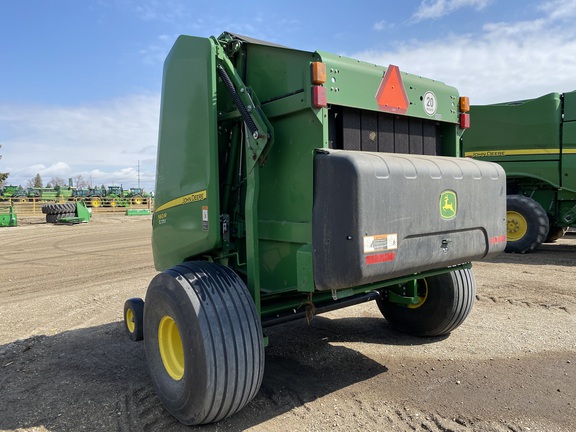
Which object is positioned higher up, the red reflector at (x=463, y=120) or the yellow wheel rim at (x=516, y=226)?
the red reflector at (x=463, y=120)

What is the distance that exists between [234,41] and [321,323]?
3109 mm

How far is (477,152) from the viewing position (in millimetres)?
10141

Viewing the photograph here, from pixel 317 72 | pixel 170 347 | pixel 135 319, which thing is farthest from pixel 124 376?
pixel 317 72

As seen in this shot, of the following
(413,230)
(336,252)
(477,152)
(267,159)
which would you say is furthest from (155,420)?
(477,152)

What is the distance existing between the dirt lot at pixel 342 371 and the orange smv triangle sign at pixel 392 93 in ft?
6.61

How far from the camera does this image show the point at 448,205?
2.91 m

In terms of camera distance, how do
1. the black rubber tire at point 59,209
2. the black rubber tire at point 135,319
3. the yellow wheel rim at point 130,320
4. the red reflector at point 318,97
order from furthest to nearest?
1. the black rubber tire at point 59,209
2. the yellow wheel rim at point 130,320
3. the black rubber tire at point 135,319
4. the red reflector at point 318,97

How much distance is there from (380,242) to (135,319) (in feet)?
7.22

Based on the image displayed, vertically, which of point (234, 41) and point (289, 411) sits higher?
point (234, 41)

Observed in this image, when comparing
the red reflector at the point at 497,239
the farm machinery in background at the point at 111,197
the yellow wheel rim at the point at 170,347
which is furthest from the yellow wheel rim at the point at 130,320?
the farm machinery in background at the point at 111,197

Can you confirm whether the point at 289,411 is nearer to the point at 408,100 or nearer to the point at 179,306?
the point at 179,306

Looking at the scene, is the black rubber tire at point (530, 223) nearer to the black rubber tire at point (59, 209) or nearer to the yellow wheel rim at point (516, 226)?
the yellow wheel rim at point (516, 226)

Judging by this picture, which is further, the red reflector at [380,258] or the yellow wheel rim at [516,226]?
the yellow wheel rim at [516,226]

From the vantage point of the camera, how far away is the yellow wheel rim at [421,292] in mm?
4340
